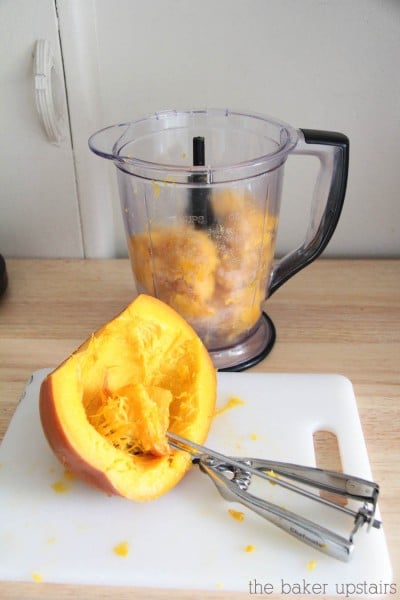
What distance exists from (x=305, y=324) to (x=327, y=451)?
0.21 metres

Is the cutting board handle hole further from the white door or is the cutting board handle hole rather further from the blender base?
the white door

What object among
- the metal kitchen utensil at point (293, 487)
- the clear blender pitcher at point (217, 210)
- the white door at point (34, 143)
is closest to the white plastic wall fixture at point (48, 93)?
the white door at point (34, 143)

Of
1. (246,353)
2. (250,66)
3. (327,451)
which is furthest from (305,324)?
(250,66)

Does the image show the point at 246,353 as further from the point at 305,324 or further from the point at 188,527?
the point at 188,527

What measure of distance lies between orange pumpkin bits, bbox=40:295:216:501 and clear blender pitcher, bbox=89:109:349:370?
0.26 ft

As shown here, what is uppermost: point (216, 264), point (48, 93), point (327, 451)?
point (48, 93)

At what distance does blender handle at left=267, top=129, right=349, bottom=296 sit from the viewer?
0.60 metres

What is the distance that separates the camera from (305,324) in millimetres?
729

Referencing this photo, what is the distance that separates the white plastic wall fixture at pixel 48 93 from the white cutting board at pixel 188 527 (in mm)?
366

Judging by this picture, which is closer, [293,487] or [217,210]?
[293,487]

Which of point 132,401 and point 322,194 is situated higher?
point 322,194

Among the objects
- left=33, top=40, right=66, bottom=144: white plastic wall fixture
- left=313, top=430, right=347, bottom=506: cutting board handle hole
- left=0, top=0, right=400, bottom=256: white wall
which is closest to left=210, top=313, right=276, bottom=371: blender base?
left=313, top=430, right=347, bottom=506: cutting board handle hole

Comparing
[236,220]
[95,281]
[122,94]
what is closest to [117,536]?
[236,220]

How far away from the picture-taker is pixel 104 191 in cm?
82
